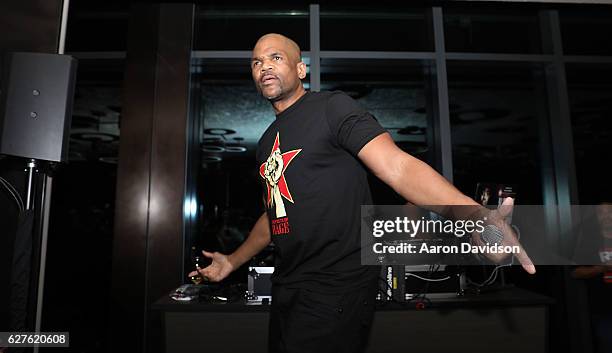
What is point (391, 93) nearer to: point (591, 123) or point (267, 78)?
point (267, 78)

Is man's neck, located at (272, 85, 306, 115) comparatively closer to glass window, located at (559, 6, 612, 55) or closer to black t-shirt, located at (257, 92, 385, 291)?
black t-shirt, located at (257, 92, 385, 291)

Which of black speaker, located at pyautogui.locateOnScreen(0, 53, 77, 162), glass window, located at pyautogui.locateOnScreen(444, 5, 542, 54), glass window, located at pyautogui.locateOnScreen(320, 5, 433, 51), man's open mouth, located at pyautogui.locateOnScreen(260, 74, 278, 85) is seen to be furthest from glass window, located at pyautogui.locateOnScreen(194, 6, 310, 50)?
man's open mouth, located at pyautogui.locateOnScreen(260, 74, 278, 85)

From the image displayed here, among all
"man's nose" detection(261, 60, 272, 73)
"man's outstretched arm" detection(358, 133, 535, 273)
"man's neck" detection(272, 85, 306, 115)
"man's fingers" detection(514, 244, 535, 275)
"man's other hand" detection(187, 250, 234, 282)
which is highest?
"man's nose" detection(261, 60, 272, 73)

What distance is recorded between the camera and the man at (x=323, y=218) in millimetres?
961

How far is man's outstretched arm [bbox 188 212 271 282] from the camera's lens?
1.40 meters

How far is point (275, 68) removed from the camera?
1.19 metres

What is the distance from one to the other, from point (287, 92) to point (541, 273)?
5.42 m

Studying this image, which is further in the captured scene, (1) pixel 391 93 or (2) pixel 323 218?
(1) pixel 391 93

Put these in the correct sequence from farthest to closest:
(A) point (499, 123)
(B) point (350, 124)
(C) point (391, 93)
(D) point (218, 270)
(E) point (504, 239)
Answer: (A) point (499, 123)
(C) point (391, 93)
(D) point (218, 270)
(B) point (350, 124)
(E) point (504, 239)

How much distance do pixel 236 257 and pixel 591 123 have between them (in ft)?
30.1

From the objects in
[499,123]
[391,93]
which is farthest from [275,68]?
[499,123]

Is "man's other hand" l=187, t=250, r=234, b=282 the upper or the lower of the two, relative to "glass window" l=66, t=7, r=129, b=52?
lower

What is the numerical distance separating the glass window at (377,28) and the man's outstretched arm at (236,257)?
2423 mm

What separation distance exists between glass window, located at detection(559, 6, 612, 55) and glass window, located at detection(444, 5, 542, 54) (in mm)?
339
